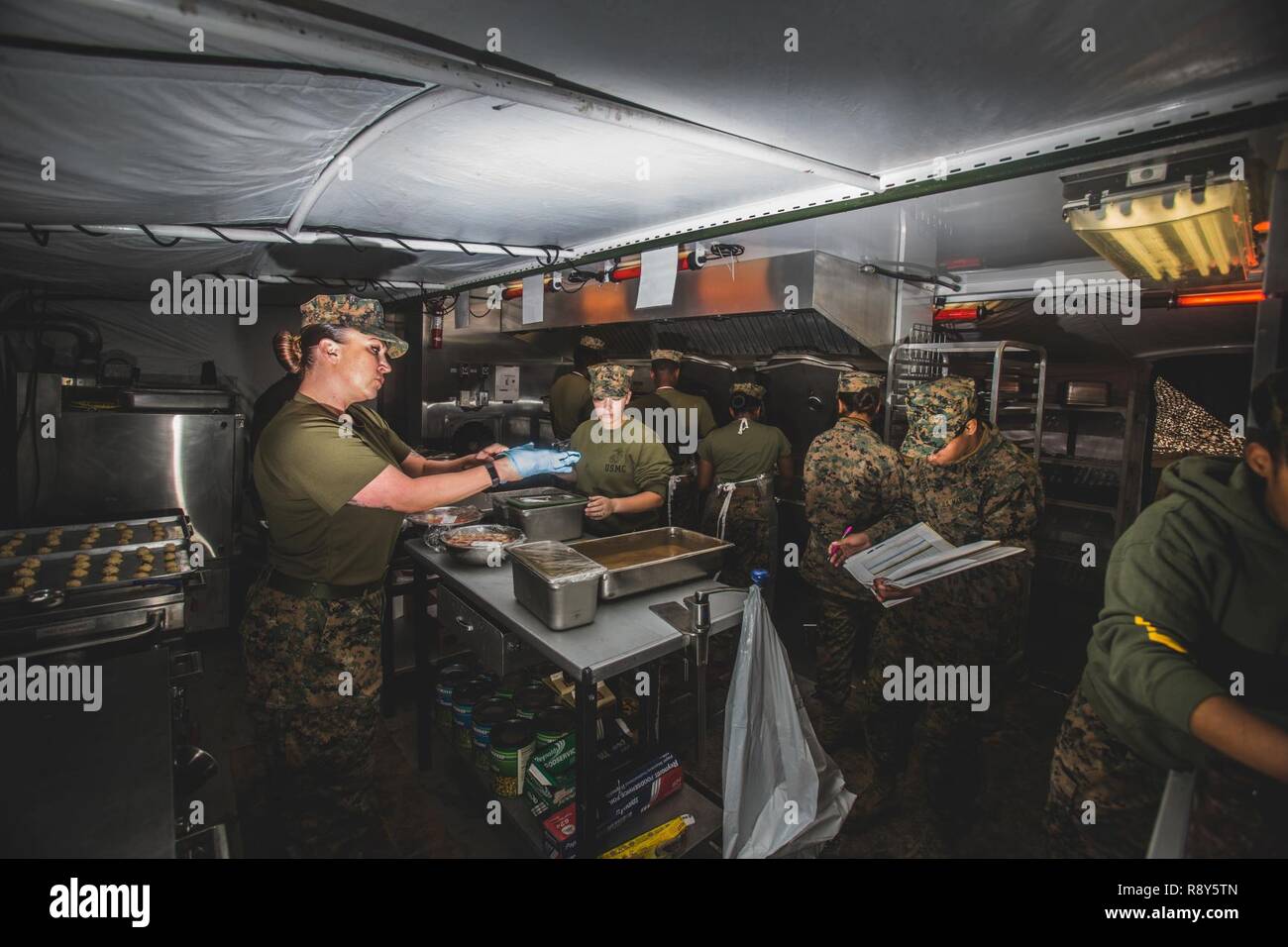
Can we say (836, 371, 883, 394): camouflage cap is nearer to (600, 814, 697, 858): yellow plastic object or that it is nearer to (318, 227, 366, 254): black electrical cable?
(600, 814, 697, 858): yellow plastic object

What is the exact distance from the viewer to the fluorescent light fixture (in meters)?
1.69

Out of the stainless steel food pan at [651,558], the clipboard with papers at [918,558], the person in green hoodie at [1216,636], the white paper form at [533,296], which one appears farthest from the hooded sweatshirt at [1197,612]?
the white paper form at [533,296]

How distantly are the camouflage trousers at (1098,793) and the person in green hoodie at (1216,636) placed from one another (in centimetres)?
22

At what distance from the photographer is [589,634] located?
2.12 m

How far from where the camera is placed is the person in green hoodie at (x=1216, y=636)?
116cm

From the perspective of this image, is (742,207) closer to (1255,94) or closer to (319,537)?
(1255,94)

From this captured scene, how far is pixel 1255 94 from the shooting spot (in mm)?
1435

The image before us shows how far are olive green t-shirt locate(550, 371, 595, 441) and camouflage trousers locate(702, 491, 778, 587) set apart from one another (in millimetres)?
1759

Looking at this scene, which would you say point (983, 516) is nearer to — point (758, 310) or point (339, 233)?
point (758, 310)

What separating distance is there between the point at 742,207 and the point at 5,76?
2.39m

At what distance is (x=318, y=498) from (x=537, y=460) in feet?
2.84

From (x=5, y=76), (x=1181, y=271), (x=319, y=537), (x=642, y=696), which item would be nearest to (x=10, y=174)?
(x=5, y=76)

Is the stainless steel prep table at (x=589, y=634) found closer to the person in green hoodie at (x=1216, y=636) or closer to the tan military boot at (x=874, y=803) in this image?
the tan military boot at (x=874, y=803)

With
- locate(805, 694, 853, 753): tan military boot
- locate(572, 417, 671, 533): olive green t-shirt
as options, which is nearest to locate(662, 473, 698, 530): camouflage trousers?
locate(572, 417, 671, 533): olive green t-shirt
